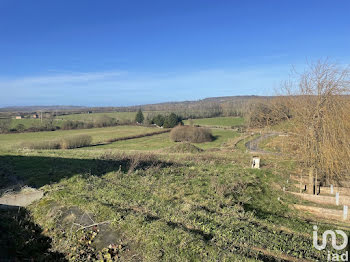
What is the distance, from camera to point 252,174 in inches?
488

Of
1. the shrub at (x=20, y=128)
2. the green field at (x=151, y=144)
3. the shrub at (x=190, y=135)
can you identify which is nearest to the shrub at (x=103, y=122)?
the shrub at (x=20, y=128)

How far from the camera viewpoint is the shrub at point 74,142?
40438 mm

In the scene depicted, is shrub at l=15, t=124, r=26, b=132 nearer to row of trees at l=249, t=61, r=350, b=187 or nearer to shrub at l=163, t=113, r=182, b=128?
shrub at l=163, t=113, r=182, b=128

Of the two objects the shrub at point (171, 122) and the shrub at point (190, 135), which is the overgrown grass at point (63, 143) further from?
the shrub at point (171, 122)

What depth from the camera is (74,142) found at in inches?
1711

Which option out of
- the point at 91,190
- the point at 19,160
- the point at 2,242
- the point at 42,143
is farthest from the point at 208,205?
the point at 42,143

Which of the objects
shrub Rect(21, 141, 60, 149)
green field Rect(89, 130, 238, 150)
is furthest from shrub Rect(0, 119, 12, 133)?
green field Rect(89, 130, 238, 150)

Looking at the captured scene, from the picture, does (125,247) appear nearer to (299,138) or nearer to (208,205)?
(208,205)

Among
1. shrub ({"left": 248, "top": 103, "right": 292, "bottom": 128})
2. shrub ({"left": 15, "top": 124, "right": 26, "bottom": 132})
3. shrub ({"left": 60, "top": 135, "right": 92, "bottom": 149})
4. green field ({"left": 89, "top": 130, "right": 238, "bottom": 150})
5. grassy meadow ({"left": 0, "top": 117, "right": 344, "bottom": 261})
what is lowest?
green field ({"left": 89, "top": 130, "right": 238, "bottom": 150})

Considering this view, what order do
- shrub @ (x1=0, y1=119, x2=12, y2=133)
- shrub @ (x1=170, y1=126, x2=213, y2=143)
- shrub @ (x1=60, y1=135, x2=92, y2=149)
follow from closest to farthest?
shrub @ (x1=60, y1=135, x2=92, y2=149)
shrub @ (x1=170, y1=126, x2=213, y2=143)
shrub @ (x1=0, y1=119, x2=12, y2=133)

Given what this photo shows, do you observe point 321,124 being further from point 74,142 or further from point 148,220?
point 74,142

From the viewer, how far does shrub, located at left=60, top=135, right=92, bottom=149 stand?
40438mm

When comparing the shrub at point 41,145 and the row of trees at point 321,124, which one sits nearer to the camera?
the row of trees at point 321,124

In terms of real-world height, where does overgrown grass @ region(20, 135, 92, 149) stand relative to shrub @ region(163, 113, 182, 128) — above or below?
below
